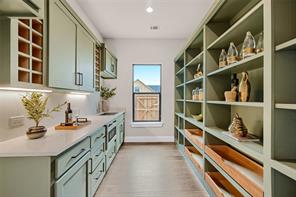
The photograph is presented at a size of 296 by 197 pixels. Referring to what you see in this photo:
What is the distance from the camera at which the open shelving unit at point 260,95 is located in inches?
50.4

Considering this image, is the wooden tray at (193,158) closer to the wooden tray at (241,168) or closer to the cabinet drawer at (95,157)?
the wooden tray at (241,168)

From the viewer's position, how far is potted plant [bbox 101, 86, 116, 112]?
213 inches

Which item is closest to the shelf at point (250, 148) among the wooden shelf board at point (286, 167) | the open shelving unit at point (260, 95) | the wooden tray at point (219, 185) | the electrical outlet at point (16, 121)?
the open shelving unit at point (260, 95)

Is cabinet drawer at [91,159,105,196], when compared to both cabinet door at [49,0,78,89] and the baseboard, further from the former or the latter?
the baseboard

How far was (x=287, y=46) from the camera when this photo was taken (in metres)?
1.18

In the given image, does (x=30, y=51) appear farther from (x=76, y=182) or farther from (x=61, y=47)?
(x=76, y=182)

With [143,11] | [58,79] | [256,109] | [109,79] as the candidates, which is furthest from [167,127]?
[58,79]

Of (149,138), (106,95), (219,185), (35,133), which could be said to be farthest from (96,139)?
(149,138)

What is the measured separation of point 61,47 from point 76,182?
1.46 meters

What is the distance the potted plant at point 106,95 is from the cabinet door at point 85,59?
1.85 meters

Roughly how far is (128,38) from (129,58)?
57cm

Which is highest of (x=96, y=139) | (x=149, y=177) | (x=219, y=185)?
(x=96, y=139)

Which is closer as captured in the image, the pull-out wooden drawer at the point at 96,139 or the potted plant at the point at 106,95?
the pull-out wooden drawer at the point at 96,139

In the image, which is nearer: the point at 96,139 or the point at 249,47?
the point at 249,47
